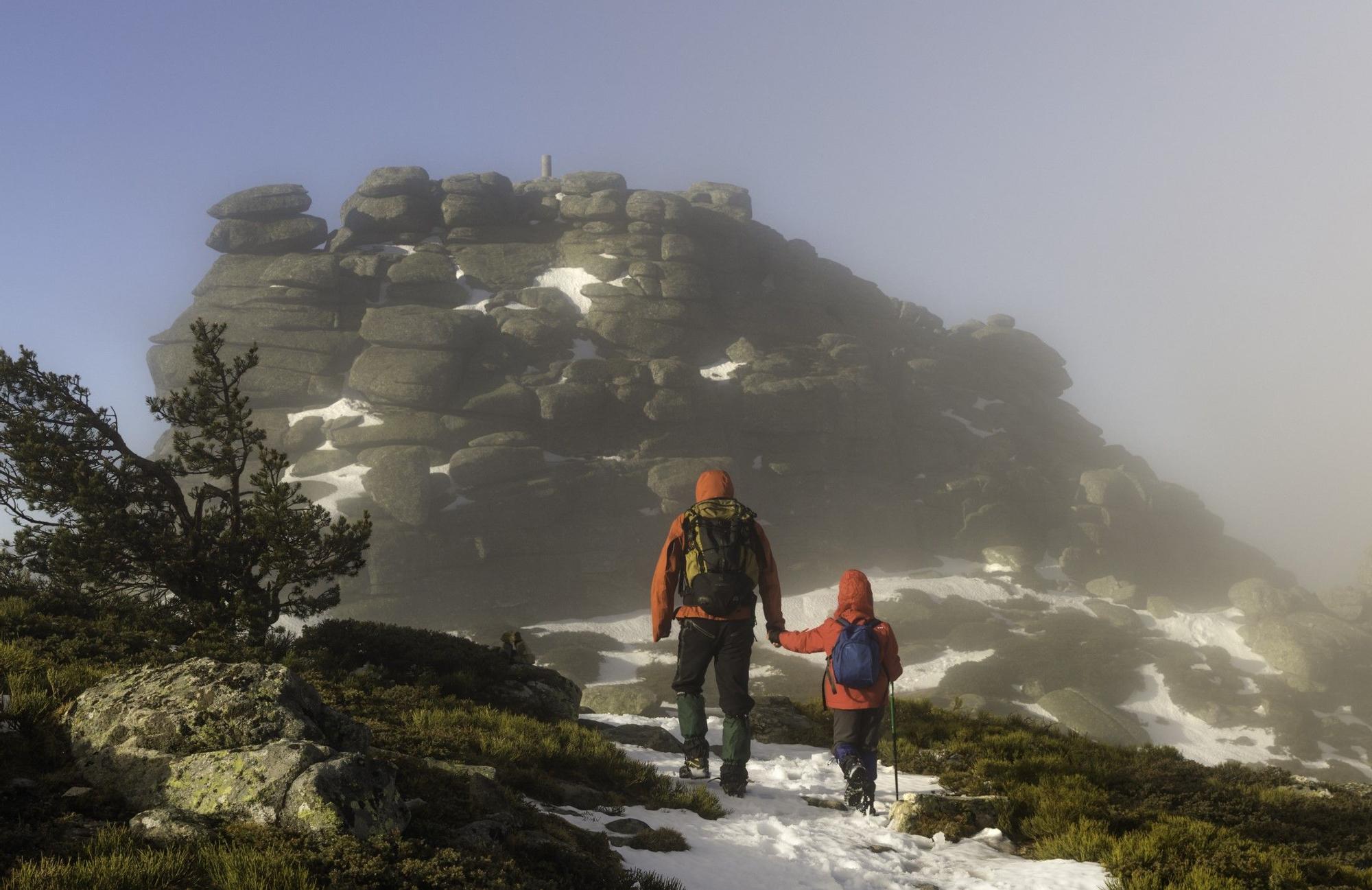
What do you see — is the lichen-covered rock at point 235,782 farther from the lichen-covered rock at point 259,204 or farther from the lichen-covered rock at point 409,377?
the lichen-covered rock at point 259,204

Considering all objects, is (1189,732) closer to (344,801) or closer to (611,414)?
(611,414)

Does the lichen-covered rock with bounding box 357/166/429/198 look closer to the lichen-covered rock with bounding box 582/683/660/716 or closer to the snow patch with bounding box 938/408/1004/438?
the snow patch with bounding box 938/408/1004/438

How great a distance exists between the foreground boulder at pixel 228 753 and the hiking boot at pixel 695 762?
458 centimetres

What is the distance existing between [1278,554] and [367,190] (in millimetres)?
195707

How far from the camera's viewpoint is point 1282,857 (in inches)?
276

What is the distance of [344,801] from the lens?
15.9 ft

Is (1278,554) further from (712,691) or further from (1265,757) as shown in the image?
(712,691)

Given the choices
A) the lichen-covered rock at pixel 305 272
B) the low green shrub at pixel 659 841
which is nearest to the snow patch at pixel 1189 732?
the low green shrub at pixel 659 841

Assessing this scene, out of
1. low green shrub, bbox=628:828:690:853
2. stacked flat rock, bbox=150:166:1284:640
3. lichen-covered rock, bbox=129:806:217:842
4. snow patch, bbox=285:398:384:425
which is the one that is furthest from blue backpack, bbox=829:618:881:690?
snow patch, bbox=285:398:384:425

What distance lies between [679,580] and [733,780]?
8.09 ft

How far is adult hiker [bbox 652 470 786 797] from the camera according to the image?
9.29 meters

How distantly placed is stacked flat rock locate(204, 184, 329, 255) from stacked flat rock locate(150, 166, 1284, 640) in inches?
25.5

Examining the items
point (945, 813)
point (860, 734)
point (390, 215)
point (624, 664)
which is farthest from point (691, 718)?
point (390, 215)

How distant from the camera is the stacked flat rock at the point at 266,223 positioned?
316 ft
